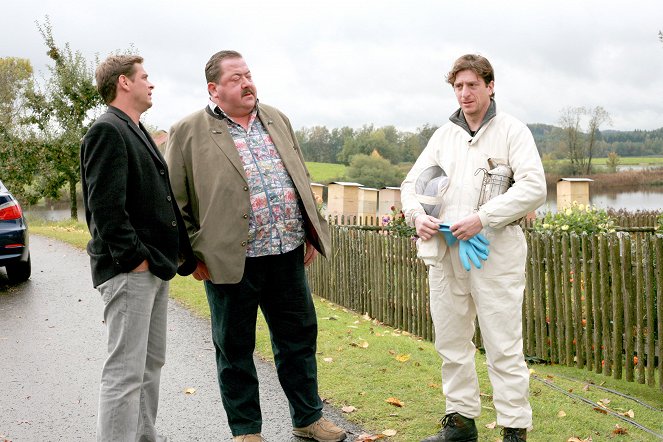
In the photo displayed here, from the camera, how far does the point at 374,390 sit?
489 centimetres

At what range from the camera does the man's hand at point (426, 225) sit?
3771 millimetres

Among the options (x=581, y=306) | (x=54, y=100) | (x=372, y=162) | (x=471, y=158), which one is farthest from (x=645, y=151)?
(x=471, y=158)

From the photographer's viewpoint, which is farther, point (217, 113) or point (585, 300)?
point (585, 300)

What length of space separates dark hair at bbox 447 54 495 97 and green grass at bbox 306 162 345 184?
48.2 metres

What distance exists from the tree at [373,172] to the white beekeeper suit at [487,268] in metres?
39.0

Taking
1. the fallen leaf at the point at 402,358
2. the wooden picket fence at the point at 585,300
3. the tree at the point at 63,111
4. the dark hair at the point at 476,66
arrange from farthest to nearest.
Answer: the tree at the point at 63,111, the wooden picket fence at the point at 585,300, the fallen leaf at the point at 402,358, the dark hair at the point at 476,66

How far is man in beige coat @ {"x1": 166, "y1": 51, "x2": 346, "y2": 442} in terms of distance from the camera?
150 inches

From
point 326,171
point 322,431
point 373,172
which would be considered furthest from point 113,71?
point 326,171

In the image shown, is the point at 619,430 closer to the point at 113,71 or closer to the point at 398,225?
the point at 113,71

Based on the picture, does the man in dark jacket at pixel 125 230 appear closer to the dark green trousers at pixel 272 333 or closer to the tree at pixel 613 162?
the dark green trousers at pixel 272 333

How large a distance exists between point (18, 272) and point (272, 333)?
7616mm

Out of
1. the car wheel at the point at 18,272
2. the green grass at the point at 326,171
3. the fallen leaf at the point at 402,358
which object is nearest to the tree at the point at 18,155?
the car wheel at the point at 18,272

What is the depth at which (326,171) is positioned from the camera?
56406 millimetres

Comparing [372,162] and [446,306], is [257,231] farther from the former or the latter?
[372,162]
